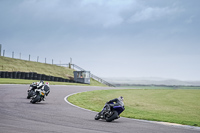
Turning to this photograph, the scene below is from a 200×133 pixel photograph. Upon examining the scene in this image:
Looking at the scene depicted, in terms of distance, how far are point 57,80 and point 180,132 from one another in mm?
42892

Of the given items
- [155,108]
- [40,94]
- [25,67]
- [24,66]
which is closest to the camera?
[40,94]

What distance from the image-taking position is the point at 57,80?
A: 5097cm

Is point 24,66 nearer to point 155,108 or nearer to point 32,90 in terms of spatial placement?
point 32,90

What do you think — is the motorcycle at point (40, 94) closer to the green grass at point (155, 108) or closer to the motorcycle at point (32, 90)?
the motorcycle at point (32, 90)

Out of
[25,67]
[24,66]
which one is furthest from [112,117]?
[24,66]

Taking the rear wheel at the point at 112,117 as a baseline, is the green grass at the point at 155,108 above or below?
below

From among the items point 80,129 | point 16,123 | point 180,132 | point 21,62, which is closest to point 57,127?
point 80,129

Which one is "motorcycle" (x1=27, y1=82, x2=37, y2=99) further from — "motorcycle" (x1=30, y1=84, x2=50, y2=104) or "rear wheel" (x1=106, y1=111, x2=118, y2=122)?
"rear wheel" (x1=106, y1=111, x2=118, y2=122)

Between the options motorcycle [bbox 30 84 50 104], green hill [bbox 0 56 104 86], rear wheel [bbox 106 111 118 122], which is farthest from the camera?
green hill [bbox 0 56 104 86]

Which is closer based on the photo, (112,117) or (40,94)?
(112,117)

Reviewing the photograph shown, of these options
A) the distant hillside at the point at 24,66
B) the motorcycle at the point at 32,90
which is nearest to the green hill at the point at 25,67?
the distant hillside at the point at 24,66

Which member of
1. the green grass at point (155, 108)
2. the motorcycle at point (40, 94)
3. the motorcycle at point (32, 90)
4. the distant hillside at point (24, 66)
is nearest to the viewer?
the green grass at point (155, 108)

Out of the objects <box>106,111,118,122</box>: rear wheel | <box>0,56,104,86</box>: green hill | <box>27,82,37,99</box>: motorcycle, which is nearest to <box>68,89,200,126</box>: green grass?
<box>106,111,118,122</box>: rear wheel

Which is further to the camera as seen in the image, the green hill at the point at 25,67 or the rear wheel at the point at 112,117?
the green hill at the point at 25,67
